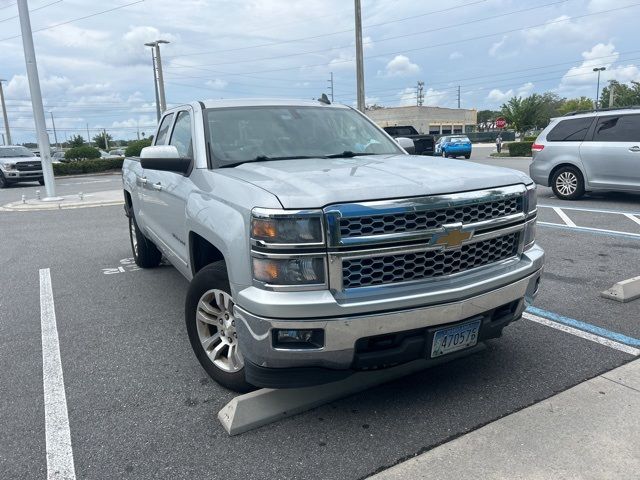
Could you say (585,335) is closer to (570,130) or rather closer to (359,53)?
(570,130)

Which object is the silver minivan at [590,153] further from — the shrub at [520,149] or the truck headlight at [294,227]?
the shrub at [520,149]

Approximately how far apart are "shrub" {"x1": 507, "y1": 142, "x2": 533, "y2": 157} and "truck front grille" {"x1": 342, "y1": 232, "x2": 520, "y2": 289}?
105 ft

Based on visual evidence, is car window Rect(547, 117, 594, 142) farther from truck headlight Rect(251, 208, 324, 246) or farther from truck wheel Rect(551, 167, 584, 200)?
truck headlight Rect(251, 208, 324, 246)

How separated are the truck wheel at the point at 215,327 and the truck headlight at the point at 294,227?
631 millimetres

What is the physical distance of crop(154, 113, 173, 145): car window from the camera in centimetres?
513

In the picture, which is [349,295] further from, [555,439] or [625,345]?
[625,345]

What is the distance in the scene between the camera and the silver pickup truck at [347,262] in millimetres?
2527

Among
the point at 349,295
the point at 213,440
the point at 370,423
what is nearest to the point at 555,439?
the point at 370,423

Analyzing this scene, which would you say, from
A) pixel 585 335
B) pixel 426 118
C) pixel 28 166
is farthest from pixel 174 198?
pixel 426 118

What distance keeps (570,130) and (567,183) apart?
1.14 meters

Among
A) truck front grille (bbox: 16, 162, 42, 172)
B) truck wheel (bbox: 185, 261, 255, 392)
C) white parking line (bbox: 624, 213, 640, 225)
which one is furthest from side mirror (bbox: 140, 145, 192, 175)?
truck front grille (bbox: 16, 162, 42, 172)

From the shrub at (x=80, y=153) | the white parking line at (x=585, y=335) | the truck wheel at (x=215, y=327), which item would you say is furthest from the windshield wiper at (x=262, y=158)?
the shrub at (x=80, y=153)

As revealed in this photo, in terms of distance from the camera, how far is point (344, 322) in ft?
8.31

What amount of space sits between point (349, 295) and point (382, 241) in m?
0.32
